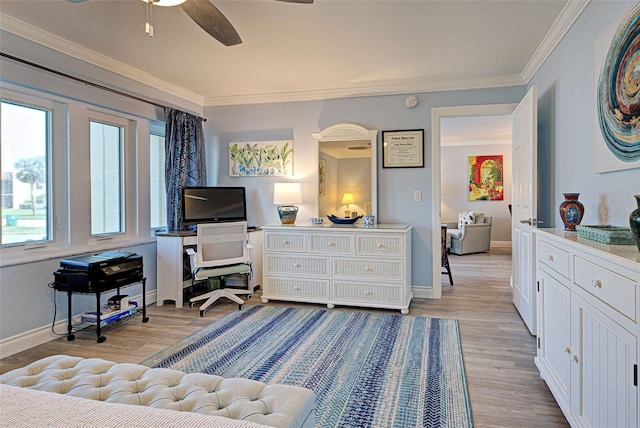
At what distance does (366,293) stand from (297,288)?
29.7 inches

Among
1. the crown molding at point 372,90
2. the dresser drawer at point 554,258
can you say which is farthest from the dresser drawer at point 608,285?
the crown molding at point 372,90

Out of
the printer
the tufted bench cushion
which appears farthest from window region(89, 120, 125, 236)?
the tufted bench cushion

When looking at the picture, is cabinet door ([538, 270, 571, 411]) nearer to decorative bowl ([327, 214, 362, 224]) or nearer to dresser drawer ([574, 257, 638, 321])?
dresser drawer ([574, 257, 638, 321])

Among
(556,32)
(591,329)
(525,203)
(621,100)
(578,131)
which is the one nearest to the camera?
(591,329)

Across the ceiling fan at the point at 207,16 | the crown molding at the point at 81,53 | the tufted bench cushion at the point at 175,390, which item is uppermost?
the crown molding at the point at 81,53

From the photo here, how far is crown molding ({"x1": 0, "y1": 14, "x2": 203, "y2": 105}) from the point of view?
2.68m

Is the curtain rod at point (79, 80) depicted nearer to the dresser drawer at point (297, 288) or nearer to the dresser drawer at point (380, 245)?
the dresser drawer at point (297, 288)

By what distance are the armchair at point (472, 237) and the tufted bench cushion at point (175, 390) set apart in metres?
6.56

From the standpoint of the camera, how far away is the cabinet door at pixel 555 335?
1737 mm

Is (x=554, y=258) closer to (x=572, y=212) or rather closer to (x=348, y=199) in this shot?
(x=572, y=212)

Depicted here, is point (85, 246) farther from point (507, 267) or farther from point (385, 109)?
point (507, 267)

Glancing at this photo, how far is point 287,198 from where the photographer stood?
4.27 metres

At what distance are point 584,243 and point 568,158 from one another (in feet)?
4.18

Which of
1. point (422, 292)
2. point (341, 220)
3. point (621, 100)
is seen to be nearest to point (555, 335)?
point (621, 100)
